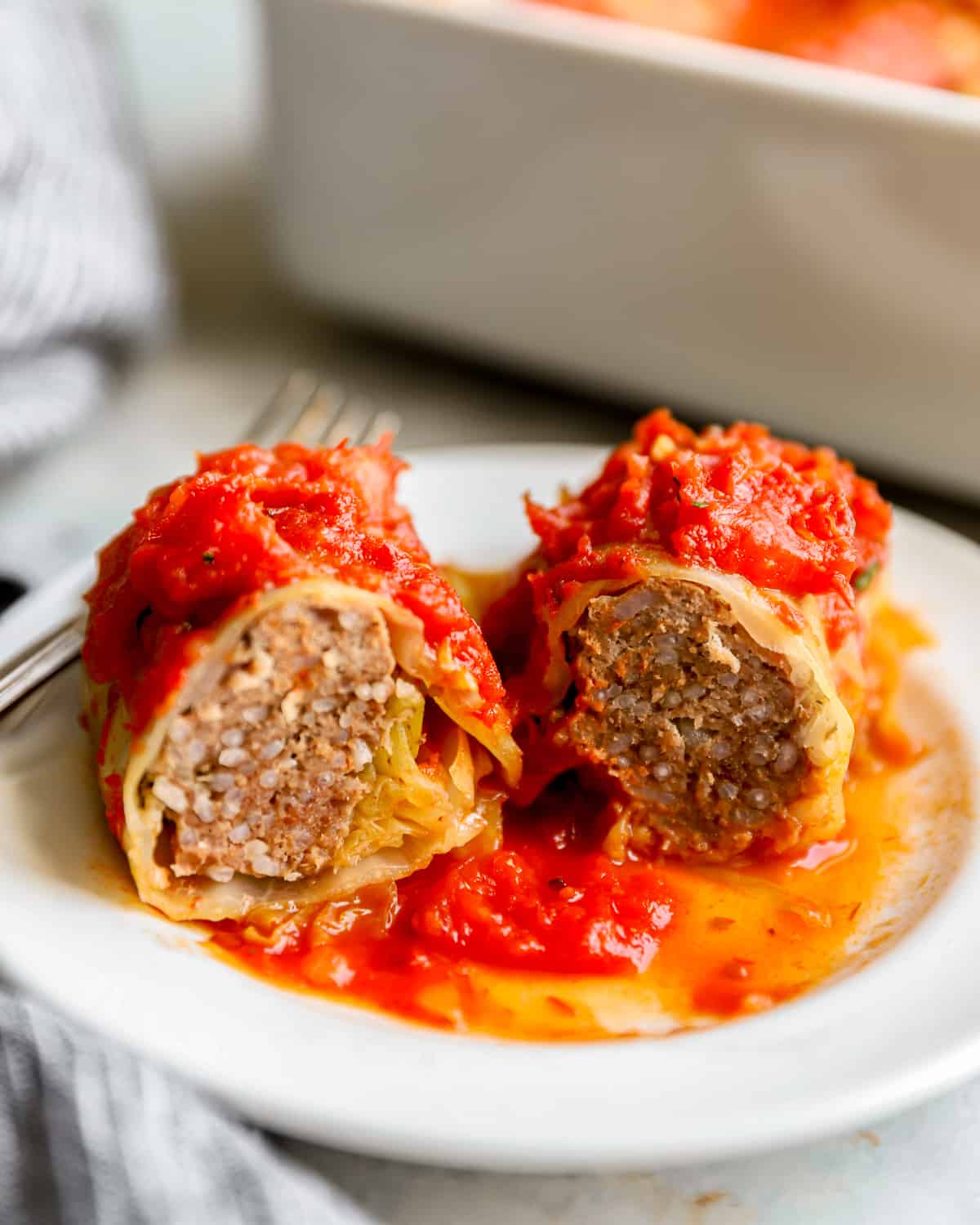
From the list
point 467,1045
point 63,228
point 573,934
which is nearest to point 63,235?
point 63,228

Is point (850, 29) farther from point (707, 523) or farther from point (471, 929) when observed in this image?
point (471, 929)

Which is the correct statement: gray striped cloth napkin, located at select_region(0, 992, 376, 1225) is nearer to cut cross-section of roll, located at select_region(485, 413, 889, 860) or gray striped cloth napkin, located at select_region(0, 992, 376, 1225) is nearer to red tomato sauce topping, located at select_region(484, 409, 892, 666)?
cut cross-section of roll, located at select_region(485, 413, 889, 860)

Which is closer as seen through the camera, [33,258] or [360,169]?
[33,258]

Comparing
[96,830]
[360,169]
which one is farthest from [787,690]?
[360,169]

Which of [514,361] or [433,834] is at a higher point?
[433,834]

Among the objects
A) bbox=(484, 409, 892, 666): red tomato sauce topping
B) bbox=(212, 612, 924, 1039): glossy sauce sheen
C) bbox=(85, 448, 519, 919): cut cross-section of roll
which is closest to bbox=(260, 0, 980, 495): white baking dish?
bbox=(484, 409, 892, 666): red tomato sauce topping

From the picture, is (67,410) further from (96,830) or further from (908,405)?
(908,405)
